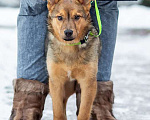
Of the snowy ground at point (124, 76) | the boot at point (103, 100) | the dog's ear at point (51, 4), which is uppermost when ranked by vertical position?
the dog's ear at point (51, 4)

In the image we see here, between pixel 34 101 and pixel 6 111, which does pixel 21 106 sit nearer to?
pixel 34 101

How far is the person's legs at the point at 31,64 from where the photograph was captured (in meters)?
3.77

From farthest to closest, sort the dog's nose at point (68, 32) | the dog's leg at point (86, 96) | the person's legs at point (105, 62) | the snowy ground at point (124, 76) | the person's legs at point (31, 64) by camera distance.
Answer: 1. the snowy ground at point (124, 76)
2. the person's legs at point (105, 62)
3. the person's legs at point (31, 64)
4. the dog's leg at point (86, 96)
5. the dog's nose at point (68, 32)

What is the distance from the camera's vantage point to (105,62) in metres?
4.03

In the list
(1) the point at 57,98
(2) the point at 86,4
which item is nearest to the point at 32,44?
(1) the point at 57,98

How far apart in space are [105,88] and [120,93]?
3.76ft

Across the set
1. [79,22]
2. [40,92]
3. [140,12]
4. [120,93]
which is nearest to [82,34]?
[79,22]

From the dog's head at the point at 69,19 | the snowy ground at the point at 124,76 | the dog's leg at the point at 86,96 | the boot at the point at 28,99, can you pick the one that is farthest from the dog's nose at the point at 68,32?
the snowy ground at the point at 124,76

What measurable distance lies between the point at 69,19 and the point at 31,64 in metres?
0.72

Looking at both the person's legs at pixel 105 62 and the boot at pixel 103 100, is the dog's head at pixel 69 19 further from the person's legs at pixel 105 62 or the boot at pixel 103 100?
the boot at pixel 103 100

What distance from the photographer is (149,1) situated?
19.9 metres

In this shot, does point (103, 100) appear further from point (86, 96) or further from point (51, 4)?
point (51, 4)

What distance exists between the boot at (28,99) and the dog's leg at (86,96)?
412mm

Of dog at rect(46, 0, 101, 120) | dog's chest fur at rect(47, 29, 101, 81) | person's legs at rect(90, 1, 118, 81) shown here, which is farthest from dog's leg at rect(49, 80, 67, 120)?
person's legs at rect(90, 1, 118, 81)
